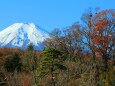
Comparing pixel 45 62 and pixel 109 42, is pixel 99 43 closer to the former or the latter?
pixel 109 42

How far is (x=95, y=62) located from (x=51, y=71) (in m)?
17.9

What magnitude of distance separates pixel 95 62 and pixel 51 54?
17997 mm

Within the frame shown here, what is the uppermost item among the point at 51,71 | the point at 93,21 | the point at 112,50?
the point at 93,21

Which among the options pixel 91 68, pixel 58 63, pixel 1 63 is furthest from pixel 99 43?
pixel 58 63

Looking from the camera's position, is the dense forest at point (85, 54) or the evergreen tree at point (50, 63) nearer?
the evergreen tree at point (50, 63)

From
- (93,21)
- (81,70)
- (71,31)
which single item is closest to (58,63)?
(81,70)

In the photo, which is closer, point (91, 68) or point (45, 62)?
point (45, 62)

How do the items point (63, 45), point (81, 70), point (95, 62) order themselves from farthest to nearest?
point (63, 45)
point (95, 62)
point (81, 70)

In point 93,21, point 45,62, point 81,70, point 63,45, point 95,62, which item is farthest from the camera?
point 63,45

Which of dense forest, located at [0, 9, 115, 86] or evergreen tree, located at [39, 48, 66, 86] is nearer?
evergreen tree, located at [39, 48, 66, 86]

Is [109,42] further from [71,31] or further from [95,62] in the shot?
[71,31]

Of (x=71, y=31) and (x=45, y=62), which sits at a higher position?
(x=71, y=31)

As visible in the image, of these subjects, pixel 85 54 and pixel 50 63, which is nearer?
pixel 50 63

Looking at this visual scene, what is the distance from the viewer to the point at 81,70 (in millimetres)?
41156
